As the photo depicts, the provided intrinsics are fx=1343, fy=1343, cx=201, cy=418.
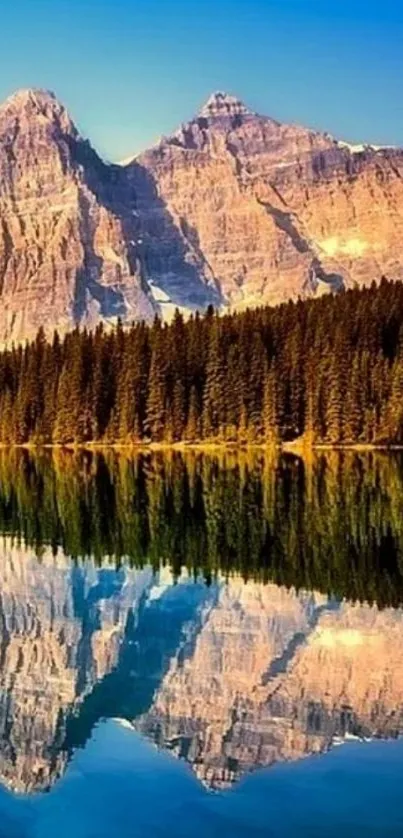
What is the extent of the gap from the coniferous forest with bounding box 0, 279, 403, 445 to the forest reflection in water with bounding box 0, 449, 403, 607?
34295mm

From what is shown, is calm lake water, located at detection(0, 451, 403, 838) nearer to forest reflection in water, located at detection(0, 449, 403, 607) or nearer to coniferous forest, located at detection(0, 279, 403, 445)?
forest reflection in water, located at detection(0, 449, 403, 607)

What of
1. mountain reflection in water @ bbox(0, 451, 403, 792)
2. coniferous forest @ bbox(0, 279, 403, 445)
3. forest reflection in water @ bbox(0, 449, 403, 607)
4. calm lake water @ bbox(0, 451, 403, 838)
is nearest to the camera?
calm lake water @ bbox(0, 451, 403, 838)

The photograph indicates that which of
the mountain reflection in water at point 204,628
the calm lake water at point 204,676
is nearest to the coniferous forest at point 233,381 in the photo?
the mountain reflection in water at point 204,628

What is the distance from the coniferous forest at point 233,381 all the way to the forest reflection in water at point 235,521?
34295mm

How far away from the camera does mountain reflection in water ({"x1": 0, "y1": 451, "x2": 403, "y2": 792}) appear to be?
60.7ft

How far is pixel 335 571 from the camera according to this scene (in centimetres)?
3133

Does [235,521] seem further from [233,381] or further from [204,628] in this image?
[233,381]

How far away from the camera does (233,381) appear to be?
125312 mm

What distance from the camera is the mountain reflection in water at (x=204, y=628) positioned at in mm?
18500

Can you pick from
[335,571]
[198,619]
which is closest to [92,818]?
[198,619]

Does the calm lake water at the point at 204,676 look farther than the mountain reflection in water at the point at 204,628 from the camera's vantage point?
No

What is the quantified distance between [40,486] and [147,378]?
216ft

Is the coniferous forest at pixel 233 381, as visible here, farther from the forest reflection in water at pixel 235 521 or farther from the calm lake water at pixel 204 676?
the calm lake water at pixel 204 676

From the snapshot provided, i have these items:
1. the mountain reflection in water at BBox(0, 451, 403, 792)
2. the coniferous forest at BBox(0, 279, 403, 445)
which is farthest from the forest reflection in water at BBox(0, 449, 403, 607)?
the coniferous forest at BBox(0, 279, 403, 445)
